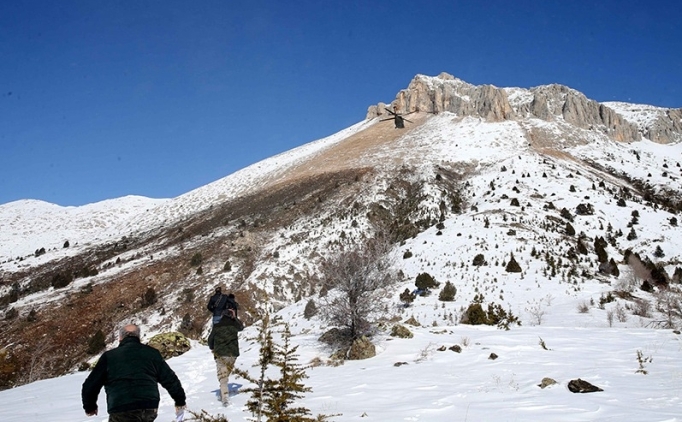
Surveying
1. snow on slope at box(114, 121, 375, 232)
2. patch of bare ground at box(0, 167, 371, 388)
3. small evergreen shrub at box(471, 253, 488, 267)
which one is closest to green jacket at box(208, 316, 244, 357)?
patch of bare ground at box(0, 167, 371, 388)

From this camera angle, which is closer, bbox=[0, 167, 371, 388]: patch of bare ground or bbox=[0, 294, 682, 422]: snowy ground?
bbox=[0, 294, 682, 422]: snowy ground

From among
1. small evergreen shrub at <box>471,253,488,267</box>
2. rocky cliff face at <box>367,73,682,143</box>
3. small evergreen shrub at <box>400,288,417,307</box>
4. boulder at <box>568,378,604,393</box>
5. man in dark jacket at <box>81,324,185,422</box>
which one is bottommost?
small evergreen shrub at <box>400,288,417,307</box>

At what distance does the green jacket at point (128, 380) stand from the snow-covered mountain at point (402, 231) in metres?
1.39

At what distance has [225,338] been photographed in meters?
7.20

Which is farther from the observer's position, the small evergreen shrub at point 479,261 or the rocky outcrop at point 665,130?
the rocky outcrop at point 665,130

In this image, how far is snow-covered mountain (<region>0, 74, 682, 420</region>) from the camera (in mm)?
20094

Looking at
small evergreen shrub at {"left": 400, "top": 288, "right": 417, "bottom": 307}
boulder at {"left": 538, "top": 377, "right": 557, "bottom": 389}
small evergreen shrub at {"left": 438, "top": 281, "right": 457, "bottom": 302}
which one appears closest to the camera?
boulder at {"left": 538, "top": 377, "right": 557, "bottom": 389}

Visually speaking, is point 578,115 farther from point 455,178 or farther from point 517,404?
point 517,404

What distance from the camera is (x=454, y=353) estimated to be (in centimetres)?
871

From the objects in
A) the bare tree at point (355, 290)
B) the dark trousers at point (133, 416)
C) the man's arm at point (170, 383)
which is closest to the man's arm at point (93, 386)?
the dark trousers at point (133, 416)

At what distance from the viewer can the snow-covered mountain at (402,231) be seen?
2009 centimetres

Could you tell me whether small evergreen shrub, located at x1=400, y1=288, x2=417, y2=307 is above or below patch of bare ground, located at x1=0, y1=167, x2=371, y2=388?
below

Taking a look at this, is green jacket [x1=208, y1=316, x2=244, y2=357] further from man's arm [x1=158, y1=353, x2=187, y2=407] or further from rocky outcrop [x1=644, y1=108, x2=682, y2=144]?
rocky outcrop [x1=644, y1=108, x2=682, y2=144]

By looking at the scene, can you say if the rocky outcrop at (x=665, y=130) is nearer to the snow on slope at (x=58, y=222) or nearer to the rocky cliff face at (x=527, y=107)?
the rocky cliff face at (x=527, y=107)
